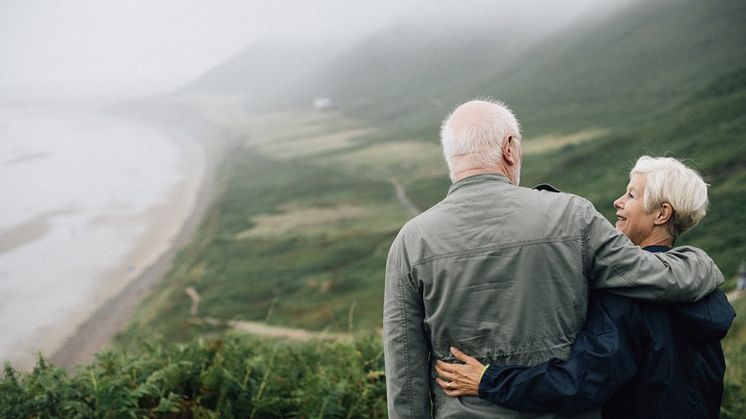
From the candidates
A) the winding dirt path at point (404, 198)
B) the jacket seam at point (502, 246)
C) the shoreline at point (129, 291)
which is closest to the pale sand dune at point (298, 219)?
the winding dirt path at point (404, 198)

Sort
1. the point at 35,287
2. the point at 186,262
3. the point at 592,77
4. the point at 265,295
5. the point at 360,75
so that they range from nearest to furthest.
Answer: the point at 265,295
the point at 35,287
the point at 186,262
the point at 592,77
the point at 360,75

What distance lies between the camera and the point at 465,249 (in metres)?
3.08

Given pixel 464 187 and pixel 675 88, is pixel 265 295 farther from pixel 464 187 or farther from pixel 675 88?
pixel 675 88

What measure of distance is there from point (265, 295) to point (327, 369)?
98.1 ft

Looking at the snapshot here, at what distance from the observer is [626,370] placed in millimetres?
3062

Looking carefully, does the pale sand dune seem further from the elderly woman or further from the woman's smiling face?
the elderly woman

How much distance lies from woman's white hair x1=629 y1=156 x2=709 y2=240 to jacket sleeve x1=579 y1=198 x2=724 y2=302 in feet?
1.52

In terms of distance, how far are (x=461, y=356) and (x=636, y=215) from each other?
1.43m

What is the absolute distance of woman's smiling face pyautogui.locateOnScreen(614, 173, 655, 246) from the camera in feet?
11.8

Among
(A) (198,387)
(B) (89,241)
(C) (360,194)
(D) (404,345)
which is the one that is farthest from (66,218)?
(D) (404,345)

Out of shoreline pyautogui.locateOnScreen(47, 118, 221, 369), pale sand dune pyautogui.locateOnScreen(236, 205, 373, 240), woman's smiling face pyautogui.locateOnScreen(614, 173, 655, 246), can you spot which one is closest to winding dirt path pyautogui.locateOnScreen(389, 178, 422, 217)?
pale sand dune pyautogui.locateOnScreen(236, 205, 373, 240)

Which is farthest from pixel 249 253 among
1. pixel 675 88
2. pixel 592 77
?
pixel 592 77

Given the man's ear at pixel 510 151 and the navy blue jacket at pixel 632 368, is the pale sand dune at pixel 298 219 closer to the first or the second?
the man's ear at pixel 510 151

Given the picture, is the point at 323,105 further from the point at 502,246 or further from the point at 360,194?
the point at 502,246
